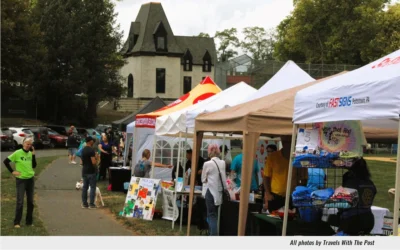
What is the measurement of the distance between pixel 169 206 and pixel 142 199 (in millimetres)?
704

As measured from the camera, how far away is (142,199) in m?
13.6

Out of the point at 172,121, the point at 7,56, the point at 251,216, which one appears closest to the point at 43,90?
the point at 7,56

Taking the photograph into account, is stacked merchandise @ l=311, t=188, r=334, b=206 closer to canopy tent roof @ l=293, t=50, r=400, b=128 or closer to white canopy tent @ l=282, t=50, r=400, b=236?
white canopy tent @ l=282, t=50, r=400, b=236

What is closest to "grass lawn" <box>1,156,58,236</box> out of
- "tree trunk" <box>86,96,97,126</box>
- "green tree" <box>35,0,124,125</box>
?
"green tree" <box>35,0,124,125</box>

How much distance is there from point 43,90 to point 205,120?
48646mm

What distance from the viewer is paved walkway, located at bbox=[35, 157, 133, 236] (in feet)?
38.7

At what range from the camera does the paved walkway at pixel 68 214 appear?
1179cm

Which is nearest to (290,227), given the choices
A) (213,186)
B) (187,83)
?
(213,186)

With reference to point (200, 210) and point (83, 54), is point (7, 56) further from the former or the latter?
point (200, 210)

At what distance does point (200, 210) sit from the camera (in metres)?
12.0

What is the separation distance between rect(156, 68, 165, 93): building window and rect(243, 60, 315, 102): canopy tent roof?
66682mm

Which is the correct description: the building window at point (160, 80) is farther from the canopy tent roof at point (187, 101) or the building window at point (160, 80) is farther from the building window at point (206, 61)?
the canopy tent roof at point (187, 101)

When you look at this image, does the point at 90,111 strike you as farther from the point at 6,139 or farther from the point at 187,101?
the point at 187,101

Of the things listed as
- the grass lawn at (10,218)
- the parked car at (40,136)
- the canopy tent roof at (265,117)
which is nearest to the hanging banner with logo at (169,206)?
the grass lawn at (10,218)
